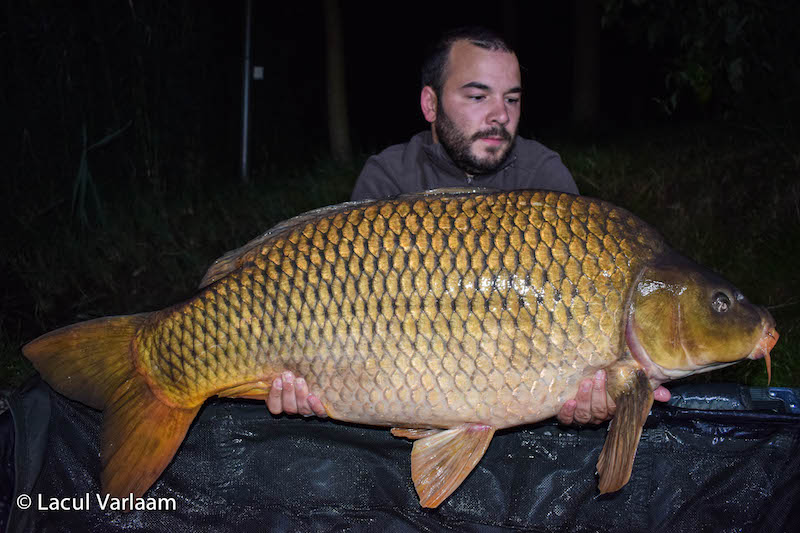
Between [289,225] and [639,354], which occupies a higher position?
[289,225]

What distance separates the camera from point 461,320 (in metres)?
1.35

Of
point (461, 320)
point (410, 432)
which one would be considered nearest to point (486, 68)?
point (461, 320)

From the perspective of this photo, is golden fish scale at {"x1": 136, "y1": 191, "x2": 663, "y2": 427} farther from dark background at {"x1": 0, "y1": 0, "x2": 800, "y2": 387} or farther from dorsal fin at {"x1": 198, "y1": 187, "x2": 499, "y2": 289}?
dark background at {"x1": 0, "y1": 0, "x2": 800, "y2": 387}

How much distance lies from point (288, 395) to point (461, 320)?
405 millimetres

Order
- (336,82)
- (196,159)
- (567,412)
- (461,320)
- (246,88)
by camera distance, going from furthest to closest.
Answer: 1. (336,82)
2. (246,88)
3. (196,159)
4. (567,412)
5. (461,320)

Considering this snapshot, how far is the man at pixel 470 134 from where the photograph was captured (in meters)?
2.00

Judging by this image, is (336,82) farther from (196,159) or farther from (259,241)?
(259,241)

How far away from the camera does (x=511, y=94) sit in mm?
2010

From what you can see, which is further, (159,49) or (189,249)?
(159,49)

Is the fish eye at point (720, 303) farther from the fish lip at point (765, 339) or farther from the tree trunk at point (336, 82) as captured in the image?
the tree trunk at point (336, 82)

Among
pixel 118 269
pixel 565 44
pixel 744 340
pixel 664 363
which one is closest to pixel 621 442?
pixel 664 363

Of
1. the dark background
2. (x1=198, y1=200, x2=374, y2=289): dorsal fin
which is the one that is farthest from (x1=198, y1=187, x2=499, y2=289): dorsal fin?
the dark background

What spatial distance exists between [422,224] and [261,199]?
10.8 feet

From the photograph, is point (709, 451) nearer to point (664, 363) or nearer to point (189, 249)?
point (664, 363)
